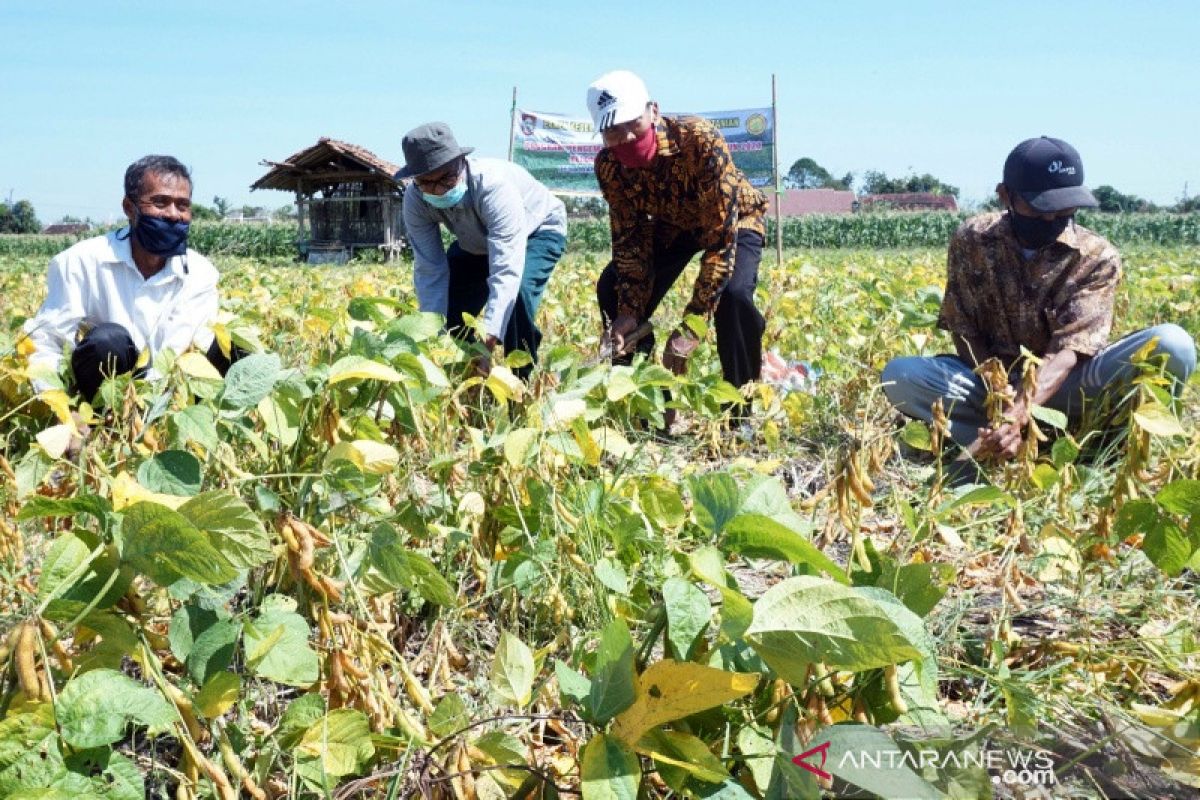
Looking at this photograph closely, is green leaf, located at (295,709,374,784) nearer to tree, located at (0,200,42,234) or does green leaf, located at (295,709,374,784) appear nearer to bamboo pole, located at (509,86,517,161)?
bamboo pole, located at (509,86,517,161)

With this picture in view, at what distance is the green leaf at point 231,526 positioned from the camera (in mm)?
1016

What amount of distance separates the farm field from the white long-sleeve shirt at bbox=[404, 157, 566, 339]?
0.98m

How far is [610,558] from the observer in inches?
62.6

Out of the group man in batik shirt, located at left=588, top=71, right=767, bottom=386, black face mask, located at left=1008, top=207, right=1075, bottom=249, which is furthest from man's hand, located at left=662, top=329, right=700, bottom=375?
black face mask, located at left=1008, top=207, right=1075, bottom=249

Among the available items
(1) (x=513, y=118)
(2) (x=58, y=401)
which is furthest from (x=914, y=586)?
(1) (x=513, y=118)

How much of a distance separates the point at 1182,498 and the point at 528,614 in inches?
38.6

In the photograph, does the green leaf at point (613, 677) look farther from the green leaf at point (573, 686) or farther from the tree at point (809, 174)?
the tree at point (809, 174)

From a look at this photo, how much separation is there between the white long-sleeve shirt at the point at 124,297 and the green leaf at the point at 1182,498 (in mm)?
2311

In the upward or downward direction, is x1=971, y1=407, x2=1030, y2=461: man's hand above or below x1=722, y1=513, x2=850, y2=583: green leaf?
below

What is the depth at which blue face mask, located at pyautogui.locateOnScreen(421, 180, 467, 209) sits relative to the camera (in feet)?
11.0

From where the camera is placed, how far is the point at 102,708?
0.96m

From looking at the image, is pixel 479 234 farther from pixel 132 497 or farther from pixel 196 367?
pixel 132 497

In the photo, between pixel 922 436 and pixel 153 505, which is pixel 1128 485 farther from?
pixel 153 505

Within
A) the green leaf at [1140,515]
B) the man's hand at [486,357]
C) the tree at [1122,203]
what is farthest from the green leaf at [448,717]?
the tree at [1122,203]
